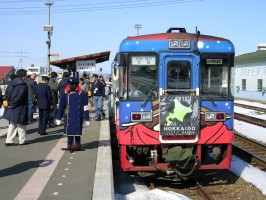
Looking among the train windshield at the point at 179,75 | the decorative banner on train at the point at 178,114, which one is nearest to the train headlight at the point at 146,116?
the decorative banner on train at the point at 178,114

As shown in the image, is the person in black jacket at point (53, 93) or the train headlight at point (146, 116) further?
the person in black jacket at point (53, 93)

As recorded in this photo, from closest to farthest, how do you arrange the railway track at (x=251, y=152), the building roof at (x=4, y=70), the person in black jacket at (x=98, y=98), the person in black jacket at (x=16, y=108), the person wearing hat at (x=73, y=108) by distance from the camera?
1. the person wearing hat at (x=73, y=108)
2. the person in black jacket at (x=16, y=108)
3. the railway track at (x=251, y=152)
4. the person in black jacket at (x=98, y=98)
5. the building roof at (x=4, y=70)

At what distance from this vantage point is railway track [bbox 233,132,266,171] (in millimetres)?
10157

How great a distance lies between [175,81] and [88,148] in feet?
9.35

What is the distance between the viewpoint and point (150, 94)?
24.0ft

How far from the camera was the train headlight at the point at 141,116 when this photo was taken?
7.27 meters

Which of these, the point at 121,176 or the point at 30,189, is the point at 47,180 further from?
the point at 121,176

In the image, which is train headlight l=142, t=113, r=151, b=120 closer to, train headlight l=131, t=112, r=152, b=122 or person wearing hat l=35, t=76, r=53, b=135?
train headlight l=131, t=112, r=152, b=122

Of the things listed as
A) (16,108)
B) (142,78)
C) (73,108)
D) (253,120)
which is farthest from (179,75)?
(253,120)

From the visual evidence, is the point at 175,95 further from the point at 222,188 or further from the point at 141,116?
the point at 222,188

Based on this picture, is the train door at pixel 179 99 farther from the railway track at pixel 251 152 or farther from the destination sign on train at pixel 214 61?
the railway track at pixel 251 152

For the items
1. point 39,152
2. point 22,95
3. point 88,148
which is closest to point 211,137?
point 88,148

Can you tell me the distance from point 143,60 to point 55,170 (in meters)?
2.49

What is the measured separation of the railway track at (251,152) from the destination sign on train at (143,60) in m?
4.31
